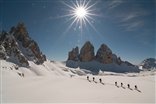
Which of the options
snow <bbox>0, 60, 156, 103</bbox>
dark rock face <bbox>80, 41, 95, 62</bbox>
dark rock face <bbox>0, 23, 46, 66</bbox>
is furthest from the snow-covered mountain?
snow <bbox>0, 60, 156, 103</bbox>

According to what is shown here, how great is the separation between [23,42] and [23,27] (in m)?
10.0

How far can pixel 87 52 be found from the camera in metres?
183

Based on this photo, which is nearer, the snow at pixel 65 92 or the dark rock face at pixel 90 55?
the snow at pixel 65 92

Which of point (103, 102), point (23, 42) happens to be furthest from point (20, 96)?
point (23, 42)

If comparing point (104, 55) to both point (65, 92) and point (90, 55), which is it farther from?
point (65, 92)

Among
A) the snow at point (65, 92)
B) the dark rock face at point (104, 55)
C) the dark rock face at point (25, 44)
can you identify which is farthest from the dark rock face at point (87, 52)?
the snow at point (65, 92)

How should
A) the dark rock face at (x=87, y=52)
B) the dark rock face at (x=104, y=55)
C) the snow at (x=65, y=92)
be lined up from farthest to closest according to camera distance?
the dark rock face at (x=104, y=55), the dark rock face at (x=87, y=52), the snow at (x=65, y=92)

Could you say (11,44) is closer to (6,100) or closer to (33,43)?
(33,43)

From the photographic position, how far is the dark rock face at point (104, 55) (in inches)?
7264

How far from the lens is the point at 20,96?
18266 mm

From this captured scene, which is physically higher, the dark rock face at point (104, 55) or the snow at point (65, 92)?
the dark rock face at point (104, 55)

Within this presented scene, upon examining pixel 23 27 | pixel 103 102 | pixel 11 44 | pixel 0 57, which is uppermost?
pixel 23 27

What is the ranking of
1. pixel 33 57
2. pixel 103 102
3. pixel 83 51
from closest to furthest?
pixel 103 102
pixel 33 57
pixel 83 51

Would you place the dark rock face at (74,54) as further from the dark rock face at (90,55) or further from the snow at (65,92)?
the snow at (65,92)
